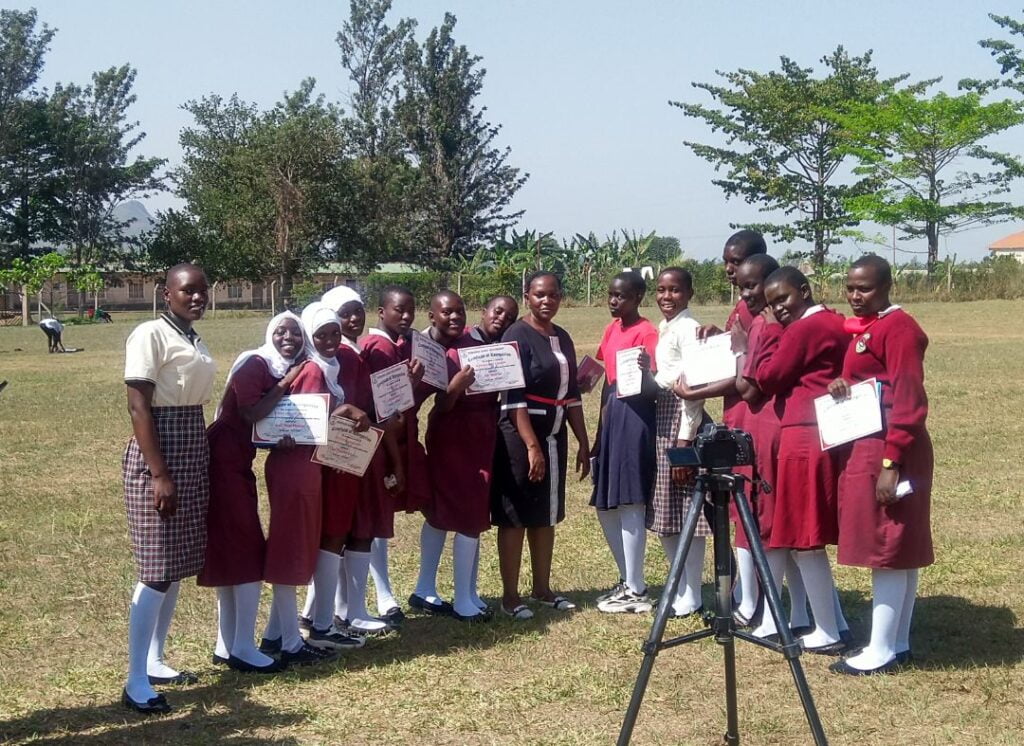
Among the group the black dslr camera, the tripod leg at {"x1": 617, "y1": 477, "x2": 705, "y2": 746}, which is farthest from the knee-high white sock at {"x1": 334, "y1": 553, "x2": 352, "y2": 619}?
the black dslr camera

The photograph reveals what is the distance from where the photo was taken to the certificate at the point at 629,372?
622 cm

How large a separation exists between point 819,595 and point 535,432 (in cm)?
167

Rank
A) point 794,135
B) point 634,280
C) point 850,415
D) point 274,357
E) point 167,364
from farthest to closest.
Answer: point 794,135 → point 634,280 → point 274,357 → point 850,415 → point 167,364

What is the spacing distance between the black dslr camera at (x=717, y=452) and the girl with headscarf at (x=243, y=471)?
6.88ft

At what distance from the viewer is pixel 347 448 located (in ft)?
18.1

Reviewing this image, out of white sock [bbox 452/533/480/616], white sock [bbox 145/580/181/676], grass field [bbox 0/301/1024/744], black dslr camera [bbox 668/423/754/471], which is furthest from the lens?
white sock [bbox 452/533/480/616]

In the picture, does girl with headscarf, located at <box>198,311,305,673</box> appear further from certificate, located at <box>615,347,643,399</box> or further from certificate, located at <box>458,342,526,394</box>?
certificate, located at <box>615,347,643,399</box>

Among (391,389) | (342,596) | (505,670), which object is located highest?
(391,389)

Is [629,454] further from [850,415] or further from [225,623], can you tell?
[225,623]

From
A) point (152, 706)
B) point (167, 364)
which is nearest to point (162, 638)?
point (152, 706)

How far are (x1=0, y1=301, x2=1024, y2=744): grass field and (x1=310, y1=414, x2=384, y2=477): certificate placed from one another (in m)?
0.93

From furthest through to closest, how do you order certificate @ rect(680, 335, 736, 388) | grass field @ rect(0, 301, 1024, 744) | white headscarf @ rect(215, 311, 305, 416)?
1. certificate @ rect(680, 335, 736, 388)
2. white headscarf @ rect(215, 311, 305, 416)
3. grass field @ rect(0, 301, 1024, 744)

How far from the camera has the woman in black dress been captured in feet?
20.7

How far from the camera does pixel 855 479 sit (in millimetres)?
5250
